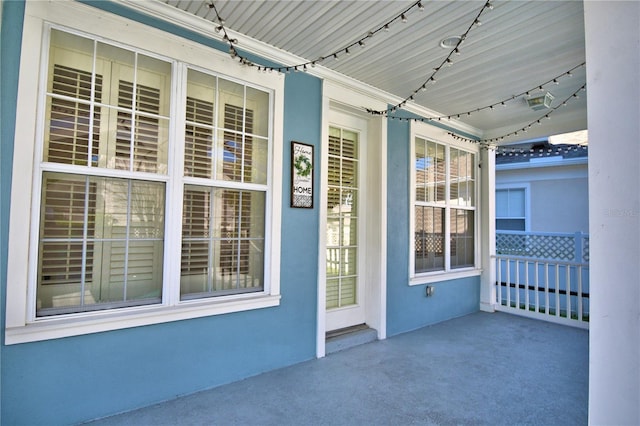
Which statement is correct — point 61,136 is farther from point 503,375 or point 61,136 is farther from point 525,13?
point 503,375

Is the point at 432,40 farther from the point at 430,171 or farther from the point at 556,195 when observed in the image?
the point at 556,195

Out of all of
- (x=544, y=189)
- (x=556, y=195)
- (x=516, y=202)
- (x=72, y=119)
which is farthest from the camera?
(x=516, y=202)

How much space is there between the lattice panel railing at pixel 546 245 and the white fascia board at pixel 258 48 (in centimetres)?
387

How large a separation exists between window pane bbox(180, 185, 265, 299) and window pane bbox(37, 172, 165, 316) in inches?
8.2

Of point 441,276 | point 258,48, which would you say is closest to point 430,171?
point 441,276

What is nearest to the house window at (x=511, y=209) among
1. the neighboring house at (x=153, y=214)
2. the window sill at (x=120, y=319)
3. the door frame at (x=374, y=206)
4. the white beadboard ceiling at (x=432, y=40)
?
the white beadboard ceiling at (x=432, y=40)

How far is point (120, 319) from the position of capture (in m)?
2.29

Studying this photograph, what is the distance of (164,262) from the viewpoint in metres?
2.53

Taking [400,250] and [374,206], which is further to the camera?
[400,250]

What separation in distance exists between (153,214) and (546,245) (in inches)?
265

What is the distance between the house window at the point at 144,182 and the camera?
7.19 feet

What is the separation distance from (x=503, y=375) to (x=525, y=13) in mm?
3007

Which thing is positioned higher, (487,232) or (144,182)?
(144,182)

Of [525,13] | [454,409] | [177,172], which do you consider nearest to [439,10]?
[525,13]
